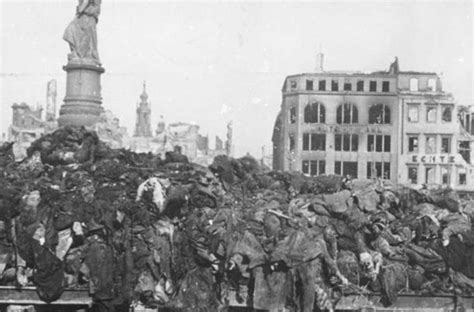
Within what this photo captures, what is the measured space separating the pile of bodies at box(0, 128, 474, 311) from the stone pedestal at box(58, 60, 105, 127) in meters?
12.9

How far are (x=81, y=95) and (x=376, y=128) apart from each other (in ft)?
73.4

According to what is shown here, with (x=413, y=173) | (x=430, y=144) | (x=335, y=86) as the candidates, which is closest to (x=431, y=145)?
(x=430, y=144)

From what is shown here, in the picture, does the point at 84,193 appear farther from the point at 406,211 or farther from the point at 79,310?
the point at 406,211

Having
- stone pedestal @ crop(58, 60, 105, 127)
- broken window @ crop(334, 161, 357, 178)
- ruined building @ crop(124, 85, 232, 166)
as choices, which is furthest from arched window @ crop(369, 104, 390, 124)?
stone pedestal @ crop(58, 60, 105, 127)

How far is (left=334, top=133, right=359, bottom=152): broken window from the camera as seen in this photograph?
38344 mm

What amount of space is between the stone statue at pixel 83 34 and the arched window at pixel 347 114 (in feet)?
67.9

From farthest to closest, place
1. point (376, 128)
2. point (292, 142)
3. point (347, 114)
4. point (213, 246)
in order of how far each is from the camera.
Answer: point (347, 114) < point (292, 142) < point (376, 128) < point (213, 246)

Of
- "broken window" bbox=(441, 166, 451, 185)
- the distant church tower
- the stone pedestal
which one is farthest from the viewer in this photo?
the distant church tower

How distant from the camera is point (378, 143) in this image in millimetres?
38375

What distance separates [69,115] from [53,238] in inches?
575

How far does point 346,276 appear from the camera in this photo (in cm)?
682

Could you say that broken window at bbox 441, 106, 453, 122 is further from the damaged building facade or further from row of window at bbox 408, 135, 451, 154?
row of window at bbox 408, 135, 451, 154

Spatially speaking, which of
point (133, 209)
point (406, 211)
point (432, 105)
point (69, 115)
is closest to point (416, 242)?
point (406, 211)

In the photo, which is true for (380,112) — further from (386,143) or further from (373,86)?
(386,143)
